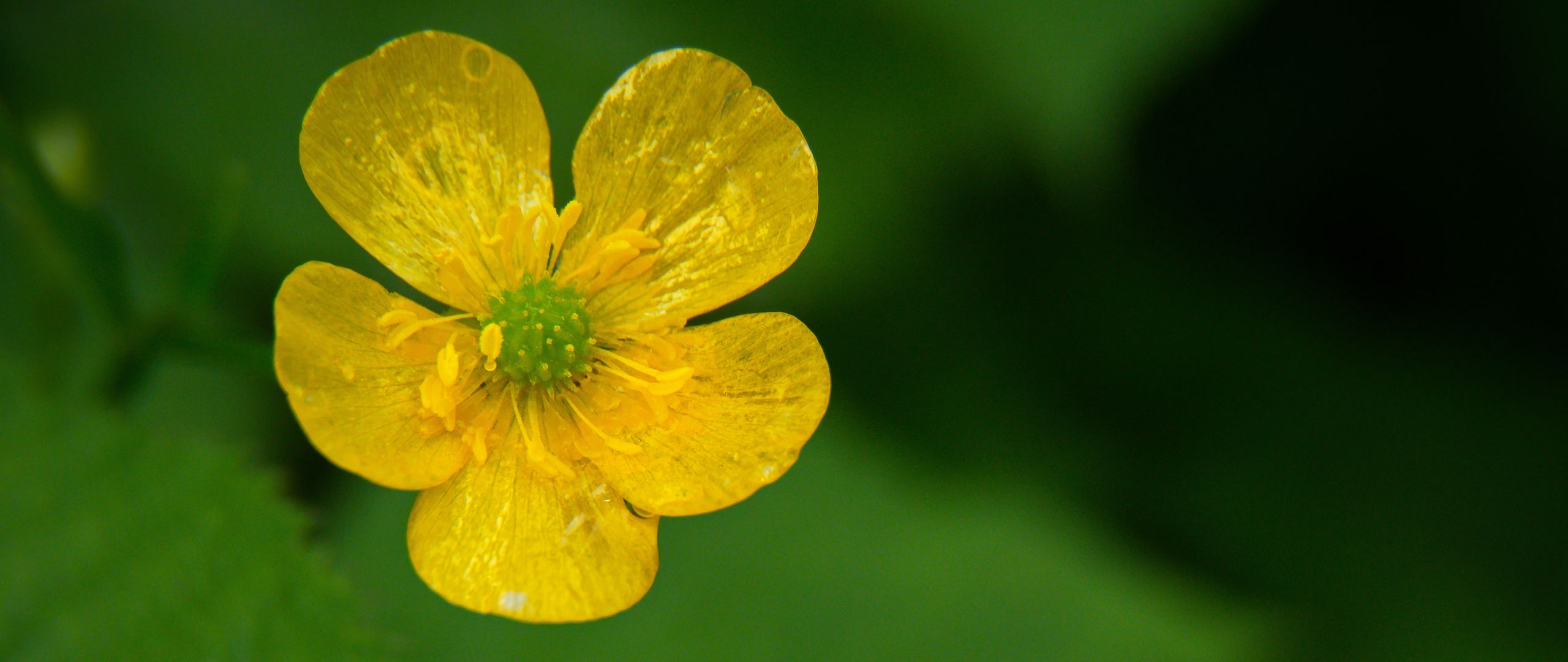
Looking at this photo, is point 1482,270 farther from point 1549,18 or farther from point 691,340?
point 691,340

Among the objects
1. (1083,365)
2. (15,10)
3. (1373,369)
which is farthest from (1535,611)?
(15,10)

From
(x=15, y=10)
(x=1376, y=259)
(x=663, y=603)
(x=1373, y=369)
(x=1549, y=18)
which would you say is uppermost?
(x=1549, y=18)

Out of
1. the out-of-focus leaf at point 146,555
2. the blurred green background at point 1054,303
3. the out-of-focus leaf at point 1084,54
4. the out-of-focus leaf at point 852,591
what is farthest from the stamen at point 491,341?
the out-of-focus leaf at point 1084,54

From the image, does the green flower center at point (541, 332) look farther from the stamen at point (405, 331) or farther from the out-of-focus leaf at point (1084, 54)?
the out-of-focus leaf at point (1084, 54)

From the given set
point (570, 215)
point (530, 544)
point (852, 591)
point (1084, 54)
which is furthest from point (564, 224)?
point (1084, 54)

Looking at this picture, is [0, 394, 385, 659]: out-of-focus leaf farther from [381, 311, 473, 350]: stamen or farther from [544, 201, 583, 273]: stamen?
[544, 201, 583, 273]: stamen
